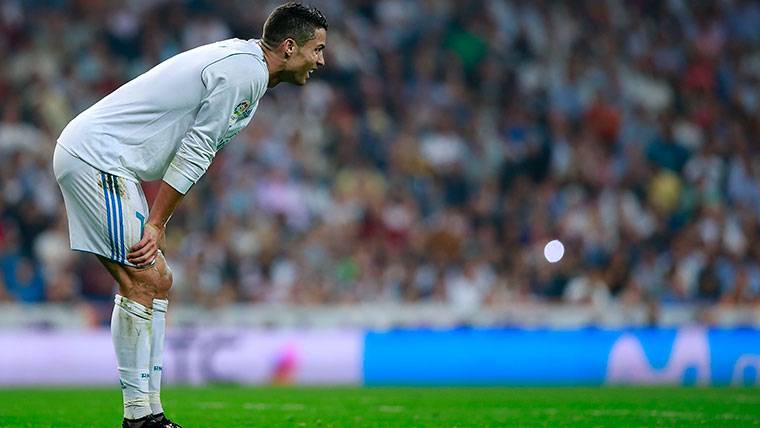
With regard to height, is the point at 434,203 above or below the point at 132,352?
above

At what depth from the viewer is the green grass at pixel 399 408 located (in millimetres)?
7781

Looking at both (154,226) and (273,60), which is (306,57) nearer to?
(273,60)

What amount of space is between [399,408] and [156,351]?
113 inches

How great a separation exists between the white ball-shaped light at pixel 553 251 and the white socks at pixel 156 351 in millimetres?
10568

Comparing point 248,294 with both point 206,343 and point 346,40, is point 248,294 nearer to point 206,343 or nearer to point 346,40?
point 206,343

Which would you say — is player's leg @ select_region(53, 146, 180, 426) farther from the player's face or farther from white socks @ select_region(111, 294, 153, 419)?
the player's face

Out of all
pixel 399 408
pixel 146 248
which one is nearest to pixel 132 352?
pixel 146 248

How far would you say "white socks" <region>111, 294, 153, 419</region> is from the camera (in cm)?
622

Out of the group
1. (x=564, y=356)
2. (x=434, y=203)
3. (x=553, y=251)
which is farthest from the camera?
(x=434, y=203)

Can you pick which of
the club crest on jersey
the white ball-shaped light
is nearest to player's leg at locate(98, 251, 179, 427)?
the club crest on jersey

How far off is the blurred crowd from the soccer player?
29.3 feet

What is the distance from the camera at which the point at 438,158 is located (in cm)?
1819

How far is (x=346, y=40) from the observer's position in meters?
19.1

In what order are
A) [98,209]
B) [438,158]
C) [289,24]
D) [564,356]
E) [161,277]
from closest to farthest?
[98,209] → [161,277] → [289,24] → [564,356] → [438,158]
